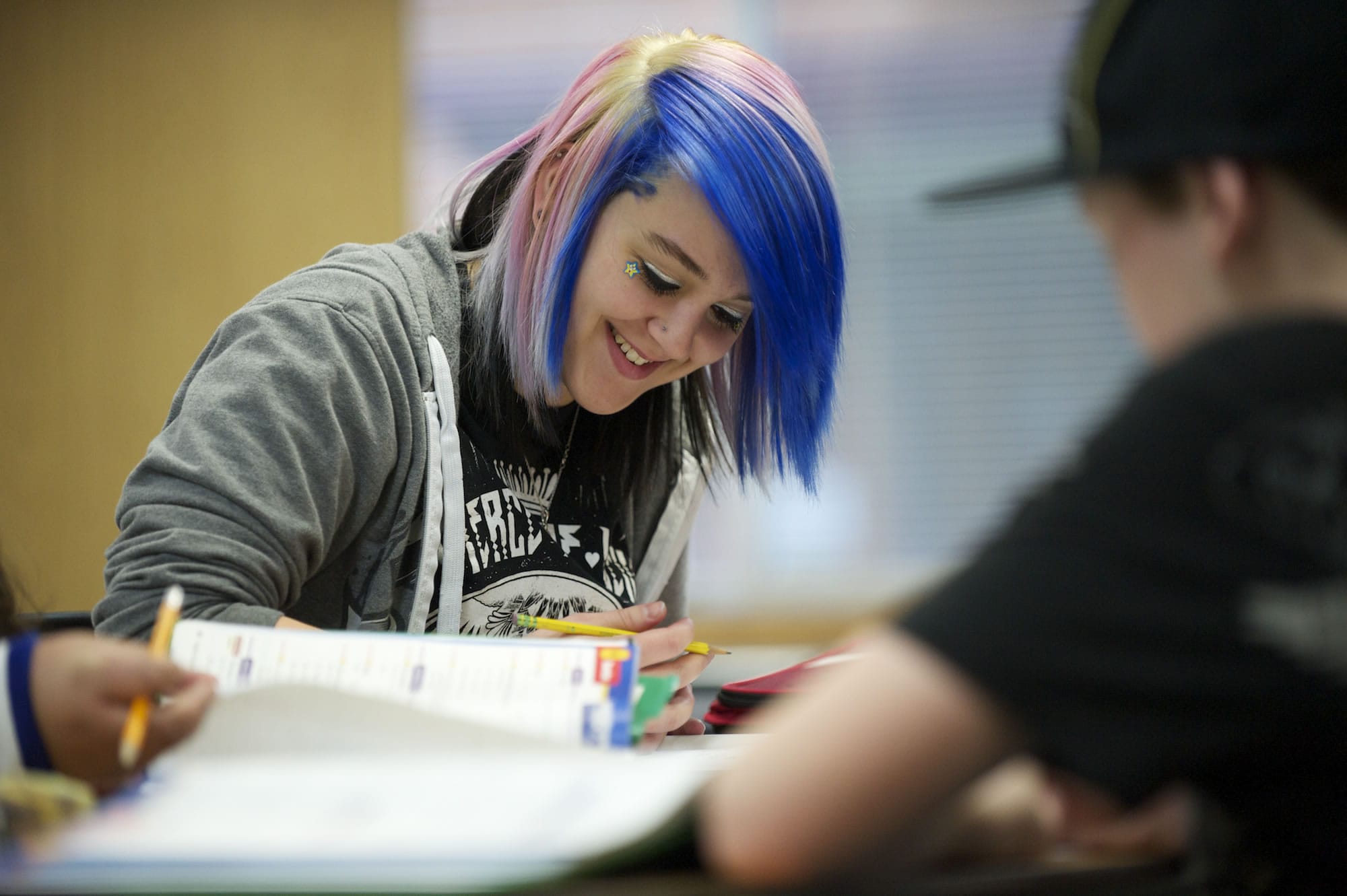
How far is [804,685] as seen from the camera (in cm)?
102

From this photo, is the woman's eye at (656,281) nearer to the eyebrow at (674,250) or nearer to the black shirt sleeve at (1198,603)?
the eyebrow at (674,250)

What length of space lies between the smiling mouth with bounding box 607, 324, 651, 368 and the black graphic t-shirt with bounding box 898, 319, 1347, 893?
3.06 feet

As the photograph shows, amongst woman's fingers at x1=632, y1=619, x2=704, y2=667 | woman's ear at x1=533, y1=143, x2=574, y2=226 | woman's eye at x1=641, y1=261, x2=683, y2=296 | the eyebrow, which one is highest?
woman's ear at x1=533, y1=143, x2=574, y2=226

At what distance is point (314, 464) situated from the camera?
40.7 inches

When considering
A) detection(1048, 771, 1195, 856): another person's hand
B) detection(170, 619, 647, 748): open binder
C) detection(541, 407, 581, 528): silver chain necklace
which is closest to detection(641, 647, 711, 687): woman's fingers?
detection(170, 619, 647, 748): open binder

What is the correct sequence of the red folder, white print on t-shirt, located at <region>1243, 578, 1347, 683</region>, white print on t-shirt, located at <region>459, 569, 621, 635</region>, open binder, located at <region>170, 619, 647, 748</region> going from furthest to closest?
1. white print on t-shirt, located at <region>459, 569, 621, 635</region>
2. the red folder
3. open binder, located at <region>170, 619, 647, 748</region>
4. white print on t-shirt, located at <region>1243, 578, 1347, 683</region>

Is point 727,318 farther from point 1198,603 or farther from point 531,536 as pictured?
point 1198,603

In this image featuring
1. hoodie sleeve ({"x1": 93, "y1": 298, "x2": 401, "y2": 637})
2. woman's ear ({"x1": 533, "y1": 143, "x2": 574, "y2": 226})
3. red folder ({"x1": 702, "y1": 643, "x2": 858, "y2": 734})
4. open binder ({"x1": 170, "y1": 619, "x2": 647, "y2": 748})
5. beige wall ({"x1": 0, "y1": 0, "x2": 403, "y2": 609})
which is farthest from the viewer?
beige wall ({"x1": 0, "y1": 0, "x2": 403, "y2": 609})

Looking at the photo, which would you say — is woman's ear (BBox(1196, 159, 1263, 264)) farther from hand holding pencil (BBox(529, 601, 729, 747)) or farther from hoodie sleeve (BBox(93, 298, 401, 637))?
hoodie sleeve (BBox(93, 298, 401, 637))

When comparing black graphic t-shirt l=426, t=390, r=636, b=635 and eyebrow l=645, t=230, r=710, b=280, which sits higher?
eyebrow l=645, t=230, r=710, b=280

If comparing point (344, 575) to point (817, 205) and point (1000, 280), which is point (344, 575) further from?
point (1000, 280)

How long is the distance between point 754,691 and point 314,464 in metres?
0.47

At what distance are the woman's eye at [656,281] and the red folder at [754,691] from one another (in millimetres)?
429

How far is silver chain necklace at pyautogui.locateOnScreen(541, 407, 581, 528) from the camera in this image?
131cm
